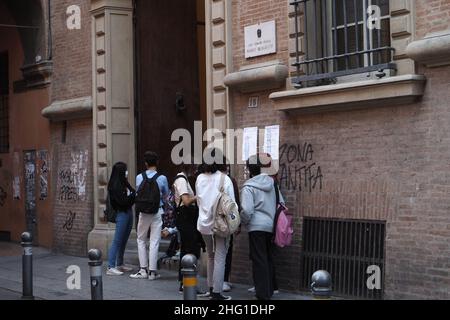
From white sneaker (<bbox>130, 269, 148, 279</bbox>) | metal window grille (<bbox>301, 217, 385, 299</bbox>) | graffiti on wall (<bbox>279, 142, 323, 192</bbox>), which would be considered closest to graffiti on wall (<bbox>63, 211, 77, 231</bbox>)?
white sneaker (<bbox>130, 269, 148, 279</bbox>)

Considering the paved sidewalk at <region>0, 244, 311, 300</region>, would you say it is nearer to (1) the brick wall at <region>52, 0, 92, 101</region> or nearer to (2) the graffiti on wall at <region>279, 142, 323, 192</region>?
(2) the graffiti on wall at <region>279, 142, 323, 192</region>

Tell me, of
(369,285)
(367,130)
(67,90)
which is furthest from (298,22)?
(67,90)

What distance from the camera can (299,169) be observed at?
1091 cm

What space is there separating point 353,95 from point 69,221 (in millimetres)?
7842

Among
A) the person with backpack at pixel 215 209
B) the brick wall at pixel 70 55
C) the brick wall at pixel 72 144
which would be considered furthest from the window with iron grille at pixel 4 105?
the person with backpack at pixel 215 209

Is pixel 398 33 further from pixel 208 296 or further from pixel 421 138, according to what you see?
pixel 208 296

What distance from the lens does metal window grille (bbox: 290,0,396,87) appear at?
1003cm

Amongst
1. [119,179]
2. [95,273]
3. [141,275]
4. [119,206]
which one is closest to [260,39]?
[119,179]

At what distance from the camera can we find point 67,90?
629 inches

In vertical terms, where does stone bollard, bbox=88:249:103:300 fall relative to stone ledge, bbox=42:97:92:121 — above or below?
below

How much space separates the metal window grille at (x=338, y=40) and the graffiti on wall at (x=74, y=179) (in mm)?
6100

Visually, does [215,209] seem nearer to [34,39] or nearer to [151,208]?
[151,208]

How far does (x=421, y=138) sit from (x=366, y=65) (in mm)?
1396

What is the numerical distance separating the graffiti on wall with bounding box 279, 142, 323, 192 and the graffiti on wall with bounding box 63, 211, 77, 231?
19.6 feet
